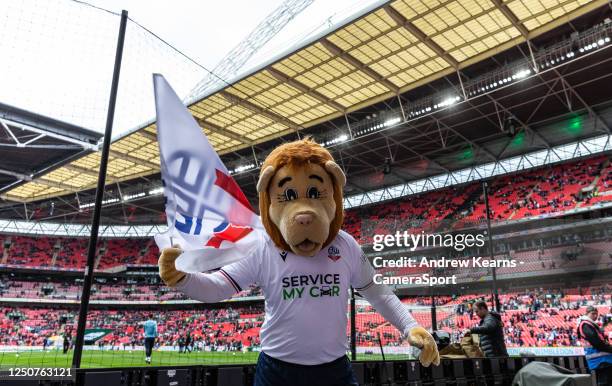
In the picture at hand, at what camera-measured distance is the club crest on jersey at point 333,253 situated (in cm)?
219

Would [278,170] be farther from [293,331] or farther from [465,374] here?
[465,374]

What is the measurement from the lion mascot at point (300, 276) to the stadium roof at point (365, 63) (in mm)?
8763

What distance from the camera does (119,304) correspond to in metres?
37.6

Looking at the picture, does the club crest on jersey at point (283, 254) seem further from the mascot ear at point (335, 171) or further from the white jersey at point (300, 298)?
the mascot ear at point (335, 171)

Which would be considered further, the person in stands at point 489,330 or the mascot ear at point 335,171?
the person in stands at point 489,330

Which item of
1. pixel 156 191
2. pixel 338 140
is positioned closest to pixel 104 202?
pixel 156 191

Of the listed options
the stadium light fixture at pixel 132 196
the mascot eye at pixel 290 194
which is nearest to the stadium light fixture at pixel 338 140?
the stadium light fixture at pixel 132 196

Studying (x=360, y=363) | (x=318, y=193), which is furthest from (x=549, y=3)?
(x=318, y=193)

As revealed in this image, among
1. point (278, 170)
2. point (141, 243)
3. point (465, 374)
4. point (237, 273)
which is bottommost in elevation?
point (465, 374)

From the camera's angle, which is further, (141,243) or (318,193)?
(141,243)

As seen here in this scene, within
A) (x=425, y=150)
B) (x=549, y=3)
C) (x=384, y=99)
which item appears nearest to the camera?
(x=549, y=3)

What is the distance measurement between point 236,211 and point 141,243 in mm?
43516

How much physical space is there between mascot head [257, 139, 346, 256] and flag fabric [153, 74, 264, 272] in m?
0.20

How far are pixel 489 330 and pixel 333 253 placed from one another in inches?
187
